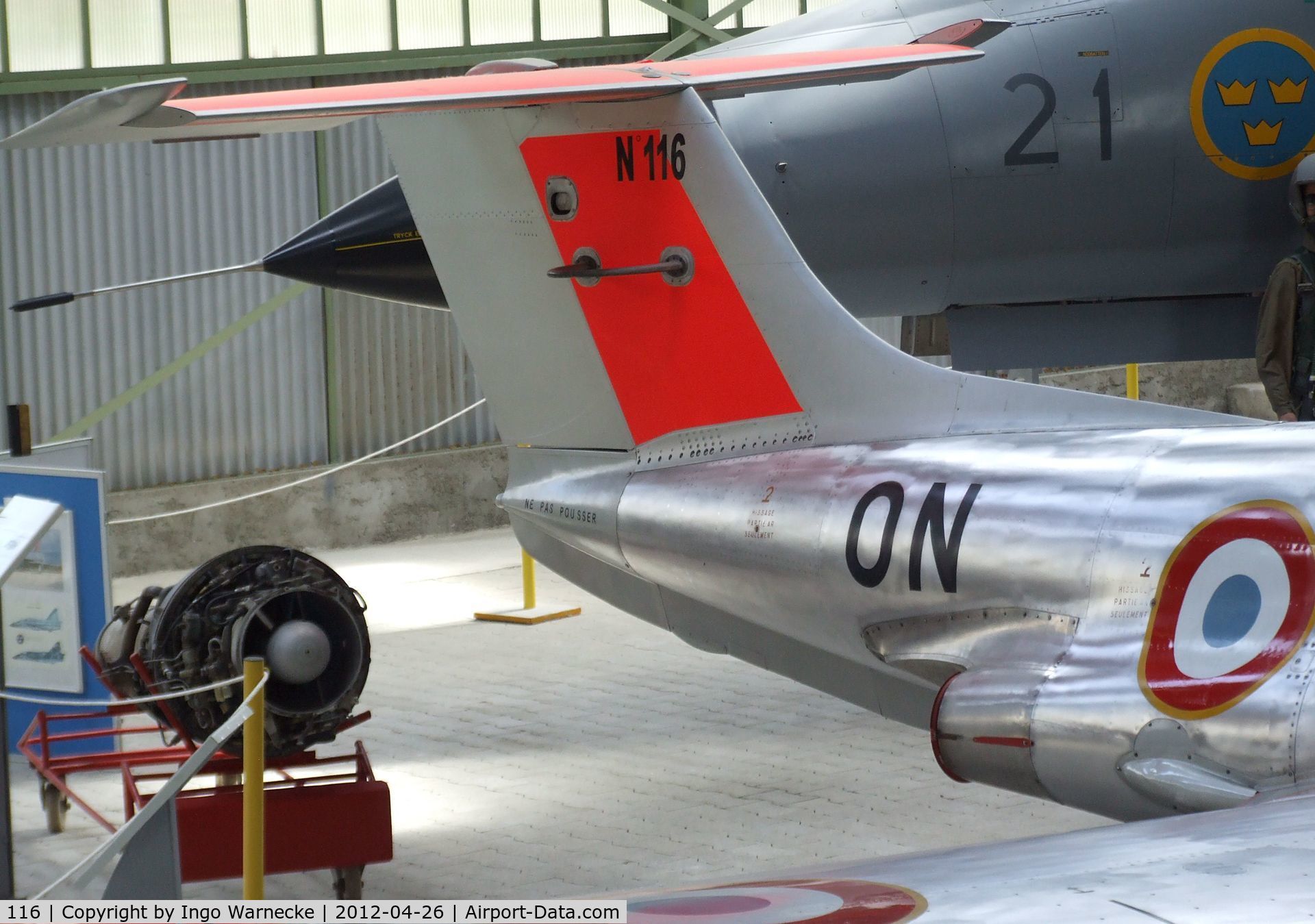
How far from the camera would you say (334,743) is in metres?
7.31

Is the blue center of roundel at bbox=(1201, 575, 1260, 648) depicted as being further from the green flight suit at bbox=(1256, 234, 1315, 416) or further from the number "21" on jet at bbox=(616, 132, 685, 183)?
the green flight suit at bbox=(1256, 234, 1315, 416)

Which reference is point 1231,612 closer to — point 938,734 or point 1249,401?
point 938,734

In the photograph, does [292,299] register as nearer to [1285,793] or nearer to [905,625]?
[905,625]

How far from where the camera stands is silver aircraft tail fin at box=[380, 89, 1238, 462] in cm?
486

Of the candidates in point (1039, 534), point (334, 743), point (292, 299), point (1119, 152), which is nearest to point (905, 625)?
point (1039, 534)

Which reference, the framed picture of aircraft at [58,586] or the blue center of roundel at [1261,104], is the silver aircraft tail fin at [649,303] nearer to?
the framed picture of aircraft at [58,586]

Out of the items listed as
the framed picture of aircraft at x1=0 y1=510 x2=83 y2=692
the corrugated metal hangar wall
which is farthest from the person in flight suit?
the corrugated metal hangar wall

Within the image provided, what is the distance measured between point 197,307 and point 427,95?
29.5 feet

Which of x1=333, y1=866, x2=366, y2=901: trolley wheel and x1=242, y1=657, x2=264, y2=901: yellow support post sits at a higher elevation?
x1=242, y1=657, x2=264, y2=901: yellow support post

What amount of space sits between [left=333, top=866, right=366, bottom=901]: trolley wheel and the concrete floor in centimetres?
19

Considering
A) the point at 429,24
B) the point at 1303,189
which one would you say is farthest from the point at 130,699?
the point at 429,24

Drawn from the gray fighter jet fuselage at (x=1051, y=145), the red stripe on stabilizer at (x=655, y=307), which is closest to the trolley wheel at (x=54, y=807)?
the red stripe on stabilizer at (x=655, y=307)

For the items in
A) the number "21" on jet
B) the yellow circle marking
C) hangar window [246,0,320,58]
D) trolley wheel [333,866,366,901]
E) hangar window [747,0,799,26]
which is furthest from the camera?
hangar window [747,0,799,26]

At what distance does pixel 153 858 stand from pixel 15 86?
9785 millimetres
